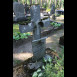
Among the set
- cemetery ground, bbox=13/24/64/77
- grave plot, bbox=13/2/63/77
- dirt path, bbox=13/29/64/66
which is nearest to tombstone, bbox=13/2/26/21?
cemetery ground, bbox=13/24/64/77

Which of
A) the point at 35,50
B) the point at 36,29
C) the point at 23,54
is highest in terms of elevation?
the point at 36,29

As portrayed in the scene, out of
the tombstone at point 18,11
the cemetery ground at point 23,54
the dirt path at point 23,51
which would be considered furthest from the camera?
the tombstone at point 18,11

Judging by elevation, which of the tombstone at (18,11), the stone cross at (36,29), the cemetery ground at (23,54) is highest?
the tombstone at (18,11)

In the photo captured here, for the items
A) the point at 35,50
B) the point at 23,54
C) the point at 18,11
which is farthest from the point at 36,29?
the point at 18,11

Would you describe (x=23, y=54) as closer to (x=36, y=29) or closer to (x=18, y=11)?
(x=36, y=29)

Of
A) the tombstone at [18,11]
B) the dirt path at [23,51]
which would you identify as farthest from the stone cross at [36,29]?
the tombstone at [18,11]

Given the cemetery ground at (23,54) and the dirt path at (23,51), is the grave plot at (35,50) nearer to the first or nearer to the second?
the cemetery ground at (23,54)

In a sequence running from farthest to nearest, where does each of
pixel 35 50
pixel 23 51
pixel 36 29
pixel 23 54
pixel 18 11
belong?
pixel 18 11, pixel 23 51, pixel 23 54, pixel 36 29, pixel 35 50

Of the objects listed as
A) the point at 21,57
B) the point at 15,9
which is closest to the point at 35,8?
the point at 21,57

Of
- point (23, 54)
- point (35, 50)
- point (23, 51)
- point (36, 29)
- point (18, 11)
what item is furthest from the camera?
point (18, 11)

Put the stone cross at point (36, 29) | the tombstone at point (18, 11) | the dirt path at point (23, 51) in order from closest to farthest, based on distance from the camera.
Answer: the stone cross at point (36, 29) < the dirt path at point (23, 51) < the tombstone at point (18, 11)
